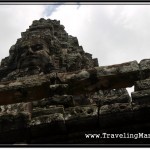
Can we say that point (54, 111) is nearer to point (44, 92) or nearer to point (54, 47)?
point (44, 92)

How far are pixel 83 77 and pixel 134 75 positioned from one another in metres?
1.13

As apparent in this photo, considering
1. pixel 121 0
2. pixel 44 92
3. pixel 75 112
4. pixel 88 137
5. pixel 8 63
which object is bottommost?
pixel 88 137

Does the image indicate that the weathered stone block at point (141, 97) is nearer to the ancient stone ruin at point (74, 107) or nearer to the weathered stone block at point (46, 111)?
the ancient stone ruin at point (74, 107)

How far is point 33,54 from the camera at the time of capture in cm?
4294

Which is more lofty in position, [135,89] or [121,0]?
[121,0]

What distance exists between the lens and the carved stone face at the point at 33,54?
42.2 m

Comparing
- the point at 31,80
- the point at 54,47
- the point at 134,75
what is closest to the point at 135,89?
the point at 134,75

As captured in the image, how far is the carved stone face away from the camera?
4219cm

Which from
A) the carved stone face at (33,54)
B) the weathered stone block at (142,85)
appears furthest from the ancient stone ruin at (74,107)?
the carved stone face at (33,54)

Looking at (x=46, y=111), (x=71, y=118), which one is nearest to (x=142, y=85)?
(x=71, y=118)

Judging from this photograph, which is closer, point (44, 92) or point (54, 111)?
point (54, 111)

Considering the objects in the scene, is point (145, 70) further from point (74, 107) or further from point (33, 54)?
point (33, 54)

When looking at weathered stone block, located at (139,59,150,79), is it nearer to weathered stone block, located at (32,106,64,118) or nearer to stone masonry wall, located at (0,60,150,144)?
A: stone masonry wall, located at (0,60,150,144)

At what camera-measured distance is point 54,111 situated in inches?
288
